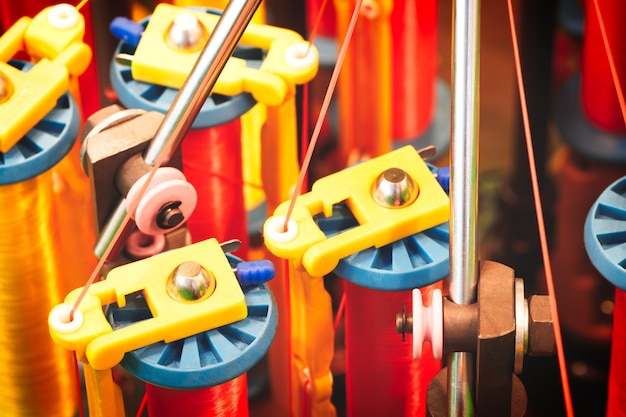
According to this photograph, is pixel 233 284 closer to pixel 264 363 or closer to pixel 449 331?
pixel 449 331

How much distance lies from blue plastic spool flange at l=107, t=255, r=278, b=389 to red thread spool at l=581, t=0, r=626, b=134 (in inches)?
25.1

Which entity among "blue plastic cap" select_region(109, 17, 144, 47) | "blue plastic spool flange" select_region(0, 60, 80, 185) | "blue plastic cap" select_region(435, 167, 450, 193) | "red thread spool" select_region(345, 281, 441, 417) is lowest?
"red thread spool" select_region(345, 281, 441, 417)

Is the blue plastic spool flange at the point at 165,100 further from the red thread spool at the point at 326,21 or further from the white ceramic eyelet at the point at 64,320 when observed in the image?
the red thread spool at the point at 326,21

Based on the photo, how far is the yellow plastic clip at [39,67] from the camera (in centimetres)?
108

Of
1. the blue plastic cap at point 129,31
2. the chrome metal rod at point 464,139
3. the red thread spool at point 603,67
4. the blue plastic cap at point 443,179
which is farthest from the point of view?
the red thread spool at point 603,67

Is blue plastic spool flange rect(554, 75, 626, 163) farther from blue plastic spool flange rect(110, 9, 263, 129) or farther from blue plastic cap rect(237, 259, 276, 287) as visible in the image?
blue plastic cap rect(237, 259, 276, 287)

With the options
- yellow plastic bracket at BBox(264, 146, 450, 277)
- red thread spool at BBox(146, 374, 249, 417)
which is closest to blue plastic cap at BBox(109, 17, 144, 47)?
yellow plastic bracket at BBox(264, 146, 450, 277)

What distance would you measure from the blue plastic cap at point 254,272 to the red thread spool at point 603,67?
0.62 m

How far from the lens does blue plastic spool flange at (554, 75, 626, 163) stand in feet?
4.87

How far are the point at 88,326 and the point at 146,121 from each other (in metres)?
0.20

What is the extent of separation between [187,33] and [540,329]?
0.46 meters

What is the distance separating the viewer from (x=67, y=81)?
44.0 inches

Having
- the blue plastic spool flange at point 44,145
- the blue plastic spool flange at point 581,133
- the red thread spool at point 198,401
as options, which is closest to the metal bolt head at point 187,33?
the blue plastic spool flange at point 44,145

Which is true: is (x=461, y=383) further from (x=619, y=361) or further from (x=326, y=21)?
(x=326, y=21)
